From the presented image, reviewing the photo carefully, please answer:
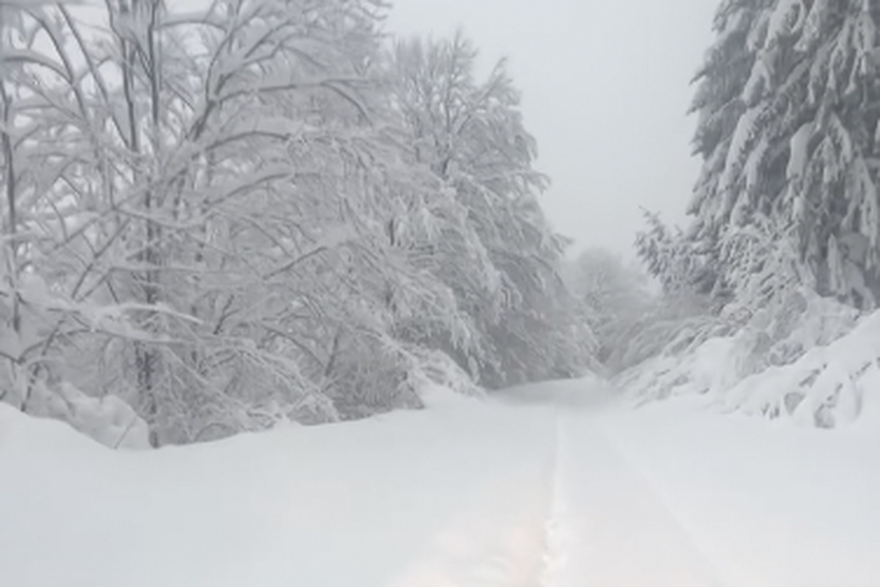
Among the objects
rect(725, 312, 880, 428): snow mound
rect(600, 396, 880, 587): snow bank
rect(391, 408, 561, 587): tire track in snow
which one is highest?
rect(725, 312, 880, 428): snow mound

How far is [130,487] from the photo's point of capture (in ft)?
13.8

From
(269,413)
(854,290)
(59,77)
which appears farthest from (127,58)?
(854,290)

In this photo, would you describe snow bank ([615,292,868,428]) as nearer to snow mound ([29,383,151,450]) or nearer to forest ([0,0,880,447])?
forest ([0,0,880,447])

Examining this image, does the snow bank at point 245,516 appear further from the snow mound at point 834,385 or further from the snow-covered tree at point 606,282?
the snow-covered tree at point 606,282

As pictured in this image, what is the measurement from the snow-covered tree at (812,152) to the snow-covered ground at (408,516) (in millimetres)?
4515

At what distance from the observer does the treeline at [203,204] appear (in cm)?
662

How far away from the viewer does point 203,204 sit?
8008 mm

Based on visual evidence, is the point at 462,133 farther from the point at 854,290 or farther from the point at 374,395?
the point at 854,290

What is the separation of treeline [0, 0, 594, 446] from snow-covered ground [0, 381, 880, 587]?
1.60 m

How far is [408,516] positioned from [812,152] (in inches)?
332

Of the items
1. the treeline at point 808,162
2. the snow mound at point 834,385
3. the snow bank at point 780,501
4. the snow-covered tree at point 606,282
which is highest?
the snow-covered tree at point 606,282

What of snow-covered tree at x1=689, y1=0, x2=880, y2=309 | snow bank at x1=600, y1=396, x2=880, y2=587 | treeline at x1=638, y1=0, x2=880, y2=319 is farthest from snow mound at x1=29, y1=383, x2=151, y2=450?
snow-covered tree at x1=689, y1=0, x2=880, y2=309

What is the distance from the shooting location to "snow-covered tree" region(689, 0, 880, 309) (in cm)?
988

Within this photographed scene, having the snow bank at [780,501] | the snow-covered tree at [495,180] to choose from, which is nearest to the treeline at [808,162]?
the snow bank at [780,501]
